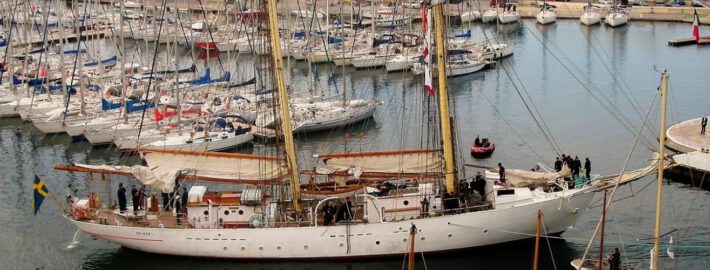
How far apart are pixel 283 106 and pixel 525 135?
31359mm

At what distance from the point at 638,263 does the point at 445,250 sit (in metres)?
9.47

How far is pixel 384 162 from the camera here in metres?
59.3

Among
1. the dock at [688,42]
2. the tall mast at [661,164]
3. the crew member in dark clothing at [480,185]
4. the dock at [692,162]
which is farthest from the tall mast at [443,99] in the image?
the dock at [688,42]

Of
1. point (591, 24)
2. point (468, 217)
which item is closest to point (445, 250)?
point (468, 217)

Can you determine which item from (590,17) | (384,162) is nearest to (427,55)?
(384,162)

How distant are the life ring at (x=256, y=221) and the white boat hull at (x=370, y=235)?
410mm

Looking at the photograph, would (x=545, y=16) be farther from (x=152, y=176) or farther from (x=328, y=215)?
(x=328, y=215)

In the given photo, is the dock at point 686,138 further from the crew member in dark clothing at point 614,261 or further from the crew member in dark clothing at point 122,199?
the crew member in dark clothing at point 122,199

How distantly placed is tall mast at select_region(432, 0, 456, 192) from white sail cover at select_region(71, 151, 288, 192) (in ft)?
28.4

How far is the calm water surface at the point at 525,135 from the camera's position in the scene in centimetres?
5650

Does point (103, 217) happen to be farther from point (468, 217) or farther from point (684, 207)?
point (684, 207)

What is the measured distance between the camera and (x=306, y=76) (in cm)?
11094

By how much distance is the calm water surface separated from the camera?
56.5m

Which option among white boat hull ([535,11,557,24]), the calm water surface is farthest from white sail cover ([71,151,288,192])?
white boat hull ([535,11,557,24])
